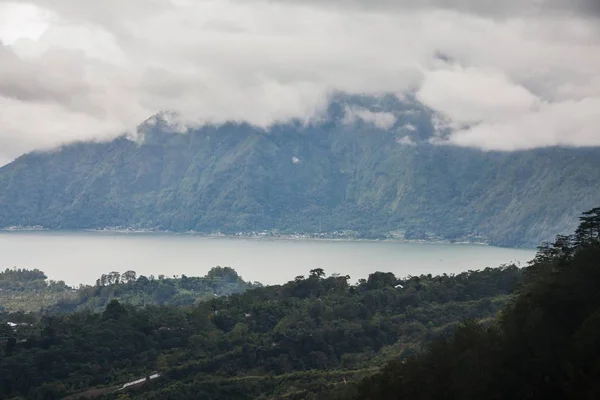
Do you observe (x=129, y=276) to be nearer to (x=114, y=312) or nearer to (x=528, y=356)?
(x=114, y=312)

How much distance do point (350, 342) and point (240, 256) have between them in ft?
328

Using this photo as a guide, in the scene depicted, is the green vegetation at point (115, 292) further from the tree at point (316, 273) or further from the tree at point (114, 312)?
the tree at point (114, 312)

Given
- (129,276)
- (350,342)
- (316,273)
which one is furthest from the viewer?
(129,276)

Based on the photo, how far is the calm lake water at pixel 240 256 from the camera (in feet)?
413

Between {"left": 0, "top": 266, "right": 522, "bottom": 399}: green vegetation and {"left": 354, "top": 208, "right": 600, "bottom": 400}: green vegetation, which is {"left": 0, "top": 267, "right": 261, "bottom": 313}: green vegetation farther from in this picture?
{"left": 354, "top": 208, "right": 600, "bottom": 400}: green vegetation

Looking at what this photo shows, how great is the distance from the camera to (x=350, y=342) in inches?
2110

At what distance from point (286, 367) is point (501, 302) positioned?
16363 millimetres

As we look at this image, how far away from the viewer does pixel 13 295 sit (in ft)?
326

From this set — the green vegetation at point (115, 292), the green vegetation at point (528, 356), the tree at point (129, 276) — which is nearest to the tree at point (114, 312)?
the green vegetation at point (528, 356)

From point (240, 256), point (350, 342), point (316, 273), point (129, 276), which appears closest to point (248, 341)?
point (350, 342)

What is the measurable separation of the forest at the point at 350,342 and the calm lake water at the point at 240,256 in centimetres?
4934

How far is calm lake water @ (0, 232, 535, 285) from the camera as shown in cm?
12575

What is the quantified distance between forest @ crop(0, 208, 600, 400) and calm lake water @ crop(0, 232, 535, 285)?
1942 inches

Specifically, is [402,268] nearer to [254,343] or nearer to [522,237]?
[522,237]
